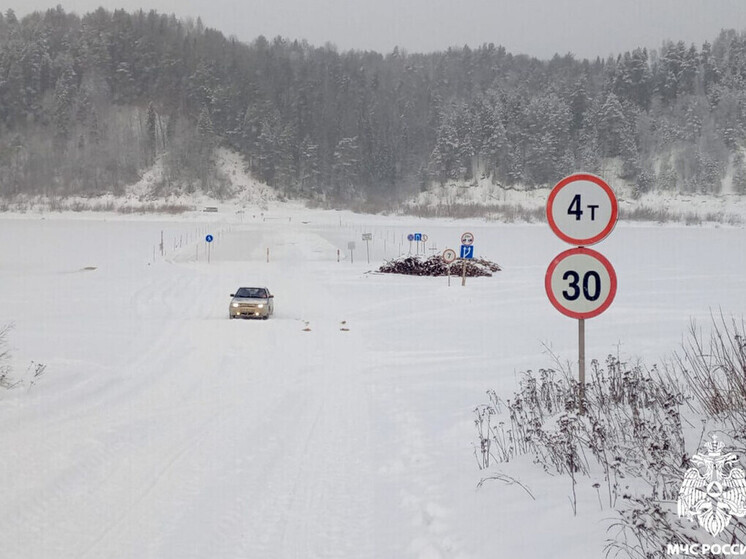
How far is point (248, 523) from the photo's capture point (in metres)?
5.64

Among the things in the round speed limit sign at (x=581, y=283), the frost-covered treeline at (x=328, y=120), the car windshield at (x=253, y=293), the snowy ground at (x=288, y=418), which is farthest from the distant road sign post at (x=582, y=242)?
the frost-covered treeline at (x=328, y=120)

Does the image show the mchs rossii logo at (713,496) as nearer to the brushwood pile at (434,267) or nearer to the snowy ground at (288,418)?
the snowy ground at (288,418)

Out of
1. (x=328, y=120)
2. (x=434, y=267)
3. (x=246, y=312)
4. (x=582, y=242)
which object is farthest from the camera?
(x=328, y=120)

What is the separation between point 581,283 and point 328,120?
156m

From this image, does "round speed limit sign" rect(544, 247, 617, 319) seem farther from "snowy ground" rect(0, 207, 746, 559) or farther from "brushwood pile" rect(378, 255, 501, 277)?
"brushwood pile" rect(378, 255, 501, 277)

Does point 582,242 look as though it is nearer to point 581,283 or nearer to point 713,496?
point 581,283

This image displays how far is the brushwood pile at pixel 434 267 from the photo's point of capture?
36.8 meters

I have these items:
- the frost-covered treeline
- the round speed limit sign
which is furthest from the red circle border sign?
the frost-covered treeline

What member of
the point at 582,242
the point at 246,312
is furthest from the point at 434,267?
the point at 582,242

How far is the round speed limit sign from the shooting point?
652 centimetres

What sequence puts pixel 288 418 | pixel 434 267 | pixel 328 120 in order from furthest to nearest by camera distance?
pixel 328 120
pixel 434 267
pixel 288 418

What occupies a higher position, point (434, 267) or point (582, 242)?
point (582, 242)

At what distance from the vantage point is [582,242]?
669 centimetres

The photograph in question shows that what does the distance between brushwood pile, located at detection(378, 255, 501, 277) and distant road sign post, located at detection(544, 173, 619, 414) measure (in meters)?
29.5
